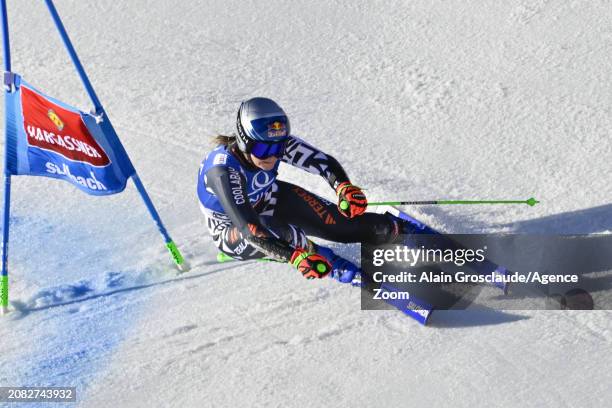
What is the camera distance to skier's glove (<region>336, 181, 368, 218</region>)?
23.9ft

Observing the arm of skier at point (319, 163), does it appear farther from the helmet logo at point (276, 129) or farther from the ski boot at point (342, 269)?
the helmet logo at point (276, 129)

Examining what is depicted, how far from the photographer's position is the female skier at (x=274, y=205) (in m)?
6.76

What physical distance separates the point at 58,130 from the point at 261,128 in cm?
182

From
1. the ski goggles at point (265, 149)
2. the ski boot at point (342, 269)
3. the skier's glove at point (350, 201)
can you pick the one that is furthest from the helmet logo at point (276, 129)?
Result: the ski boot at point (342, 269)

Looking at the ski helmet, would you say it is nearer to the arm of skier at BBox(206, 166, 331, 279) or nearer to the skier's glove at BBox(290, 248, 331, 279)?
the arm of skier at BBox(206, 166, 331, 279)

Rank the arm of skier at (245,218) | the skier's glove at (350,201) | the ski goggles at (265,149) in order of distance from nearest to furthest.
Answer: the arm of skier at (245,218)
the ski goggles at (265,149)
the skier's glove at (350,201)

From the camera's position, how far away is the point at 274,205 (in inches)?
301

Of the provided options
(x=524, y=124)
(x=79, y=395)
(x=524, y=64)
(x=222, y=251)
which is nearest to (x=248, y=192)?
(x=222, y=251)

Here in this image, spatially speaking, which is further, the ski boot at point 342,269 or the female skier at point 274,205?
the ski boot at point 342,269

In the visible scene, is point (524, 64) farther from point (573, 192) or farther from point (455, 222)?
point (455, 222)
